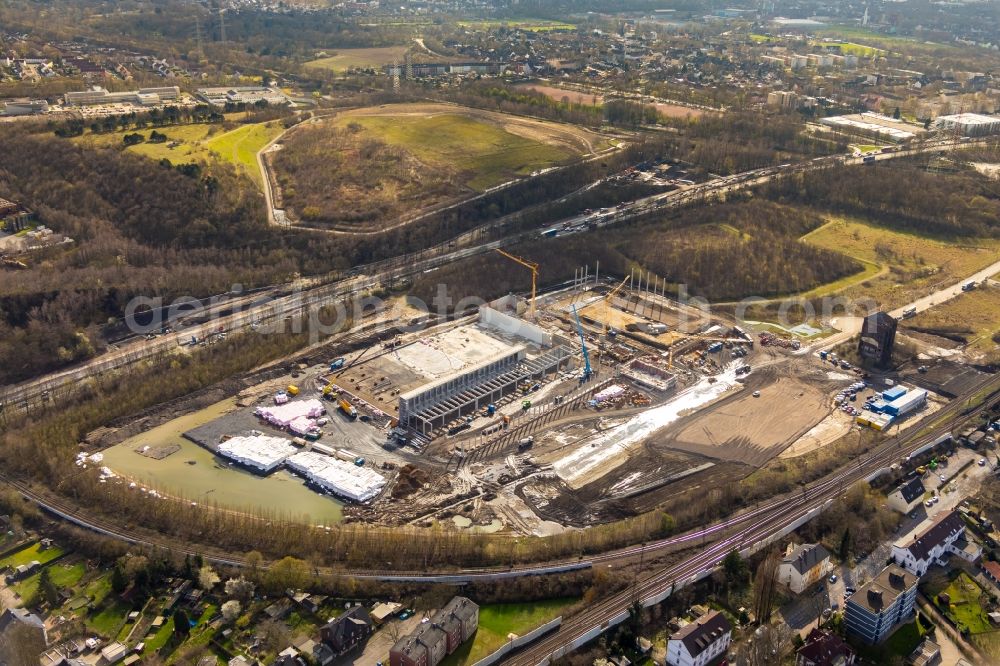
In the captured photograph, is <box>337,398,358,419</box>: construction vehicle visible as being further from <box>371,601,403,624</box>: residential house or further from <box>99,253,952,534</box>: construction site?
<box>371,601,403,624</box>: residential house

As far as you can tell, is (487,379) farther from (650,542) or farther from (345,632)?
(345,632)

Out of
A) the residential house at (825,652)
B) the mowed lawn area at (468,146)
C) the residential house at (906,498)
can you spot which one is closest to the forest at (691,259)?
the mowed lawn area at (468,146)

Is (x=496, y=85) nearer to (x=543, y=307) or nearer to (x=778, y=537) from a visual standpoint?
(x=543, y=307)

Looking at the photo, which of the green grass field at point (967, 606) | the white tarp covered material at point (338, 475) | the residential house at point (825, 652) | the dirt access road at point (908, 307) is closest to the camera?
the residential house at point (825, 652)

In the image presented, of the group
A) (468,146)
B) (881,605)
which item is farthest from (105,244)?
(881,605)

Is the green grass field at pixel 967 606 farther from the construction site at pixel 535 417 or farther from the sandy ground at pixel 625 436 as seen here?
the sandy ground at pixel 625 436

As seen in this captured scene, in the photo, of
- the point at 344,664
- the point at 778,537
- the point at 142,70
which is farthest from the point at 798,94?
the point at 344,664
